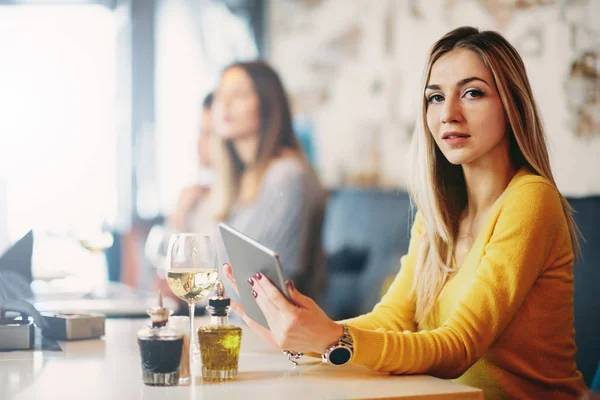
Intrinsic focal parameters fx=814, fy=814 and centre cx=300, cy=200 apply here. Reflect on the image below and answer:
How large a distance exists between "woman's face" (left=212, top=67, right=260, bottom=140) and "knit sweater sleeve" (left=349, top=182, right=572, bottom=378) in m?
2.59

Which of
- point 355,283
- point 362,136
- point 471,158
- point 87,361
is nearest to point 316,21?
point 362,136

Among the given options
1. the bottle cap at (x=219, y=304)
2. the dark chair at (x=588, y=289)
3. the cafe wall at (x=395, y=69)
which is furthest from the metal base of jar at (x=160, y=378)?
the cafe wall at (x=395, y=69)

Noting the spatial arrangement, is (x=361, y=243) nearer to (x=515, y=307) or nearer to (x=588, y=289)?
(x=588, y=289)

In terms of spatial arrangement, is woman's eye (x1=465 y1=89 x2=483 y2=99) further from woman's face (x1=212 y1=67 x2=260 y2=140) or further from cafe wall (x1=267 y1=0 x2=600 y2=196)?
woman's face (x1=212 y1=67 x2=260 y2=140)

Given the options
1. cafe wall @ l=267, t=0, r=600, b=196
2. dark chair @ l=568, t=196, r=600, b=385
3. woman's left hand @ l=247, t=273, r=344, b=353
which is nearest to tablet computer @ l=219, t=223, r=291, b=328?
woman's left hand @ l=247, t=273, r=344, b=353

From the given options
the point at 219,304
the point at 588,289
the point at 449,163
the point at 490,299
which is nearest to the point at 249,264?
the point at 219,304

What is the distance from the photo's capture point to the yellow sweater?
1546 mm

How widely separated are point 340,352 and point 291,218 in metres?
2.68

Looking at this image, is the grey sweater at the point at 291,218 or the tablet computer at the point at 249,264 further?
the grey sweater at the point at 291,218

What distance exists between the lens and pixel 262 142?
4051mm

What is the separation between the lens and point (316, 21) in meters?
5.28

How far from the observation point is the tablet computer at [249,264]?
1278mm

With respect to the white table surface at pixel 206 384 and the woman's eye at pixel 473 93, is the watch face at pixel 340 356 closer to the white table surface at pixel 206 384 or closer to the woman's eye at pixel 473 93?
the white table surface at pixel 206 384

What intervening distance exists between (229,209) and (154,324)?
3001 millimetres
